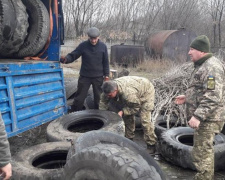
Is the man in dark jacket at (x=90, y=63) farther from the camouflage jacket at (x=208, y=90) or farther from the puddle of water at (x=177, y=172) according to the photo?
the camouflage jacket at (x=208, y=90)

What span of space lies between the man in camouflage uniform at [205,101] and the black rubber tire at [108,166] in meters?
0.99

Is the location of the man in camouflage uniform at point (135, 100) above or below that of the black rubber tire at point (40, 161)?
above

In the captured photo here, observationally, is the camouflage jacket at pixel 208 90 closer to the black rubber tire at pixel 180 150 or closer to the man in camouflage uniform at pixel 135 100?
the black rubber tire at pixel 180 150

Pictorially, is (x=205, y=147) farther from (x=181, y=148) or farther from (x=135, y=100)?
(x=135, y=100)

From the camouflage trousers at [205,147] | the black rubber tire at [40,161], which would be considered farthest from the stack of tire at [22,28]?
the camouflage trousers at [205,147]

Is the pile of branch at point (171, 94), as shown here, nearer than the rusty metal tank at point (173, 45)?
Yes

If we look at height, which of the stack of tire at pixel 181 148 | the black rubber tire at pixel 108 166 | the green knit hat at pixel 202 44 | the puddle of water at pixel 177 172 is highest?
the green knit hat at pixel 202 44

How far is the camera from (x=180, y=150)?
3.81m

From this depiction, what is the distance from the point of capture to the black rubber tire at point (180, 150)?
373 centimetres

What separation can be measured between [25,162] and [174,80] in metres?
5.07

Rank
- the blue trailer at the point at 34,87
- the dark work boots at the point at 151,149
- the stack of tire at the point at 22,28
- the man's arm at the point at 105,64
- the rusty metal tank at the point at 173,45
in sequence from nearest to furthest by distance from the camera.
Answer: the blue trailer at the point at 34,87 → the stack of tire at the point at 22,28 → the dark work boots at the point at 151,149 → the man's arm at the point at 105,64 → the rusty metal tank at the point at 173,45

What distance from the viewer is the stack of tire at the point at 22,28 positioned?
12.6ft

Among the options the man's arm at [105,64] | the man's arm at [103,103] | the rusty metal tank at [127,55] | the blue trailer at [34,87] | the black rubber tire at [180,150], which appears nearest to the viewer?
the blue trailer at [34,87]

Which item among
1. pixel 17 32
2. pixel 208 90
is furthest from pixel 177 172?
pixel 17 32
